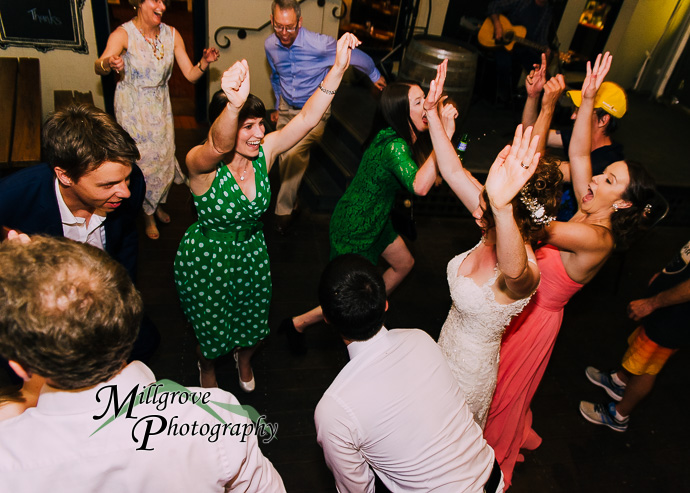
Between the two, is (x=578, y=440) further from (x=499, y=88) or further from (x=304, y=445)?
(x=499, y=88)

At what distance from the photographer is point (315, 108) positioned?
2.11m

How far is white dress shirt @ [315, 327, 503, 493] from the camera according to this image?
1354mm

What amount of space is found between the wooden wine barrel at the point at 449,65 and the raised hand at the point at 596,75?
1314 millimetres

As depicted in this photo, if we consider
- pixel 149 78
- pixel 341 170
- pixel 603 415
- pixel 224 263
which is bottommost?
pixel 603 415

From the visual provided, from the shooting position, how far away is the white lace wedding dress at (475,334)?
182 cm

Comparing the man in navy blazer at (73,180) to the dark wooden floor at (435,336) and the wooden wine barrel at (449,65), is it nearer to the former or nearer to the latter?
the dark wooden floor at (435,336)

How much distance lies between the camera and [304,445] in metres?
2.40

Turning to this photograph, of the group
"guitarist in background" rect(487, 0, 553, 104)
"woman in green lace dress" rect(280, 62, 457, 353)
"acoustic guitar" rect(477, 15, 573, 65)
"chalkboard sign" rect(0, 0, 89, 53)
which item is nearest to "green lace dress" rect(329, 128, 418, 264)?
"woman in green lace dress" rect(280, 62, 457, 353)

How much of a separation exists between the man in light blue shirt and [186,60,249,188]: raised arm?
189cm

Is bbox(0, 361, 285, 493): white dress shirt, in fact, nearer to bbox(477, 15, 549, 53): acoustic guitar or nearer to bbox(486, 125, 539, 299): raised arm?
bbox(486, 125, 539, 299): raised arm

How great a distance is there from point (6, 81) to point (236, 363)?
3.04 m

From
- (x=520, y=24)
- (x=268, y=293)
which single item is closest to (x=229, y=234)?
(x=268, y=293)

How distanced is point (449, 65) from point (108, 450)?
11.1 ft

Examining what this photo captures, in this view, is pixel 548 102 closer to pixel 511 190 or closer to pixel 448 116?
pixel 448 116
